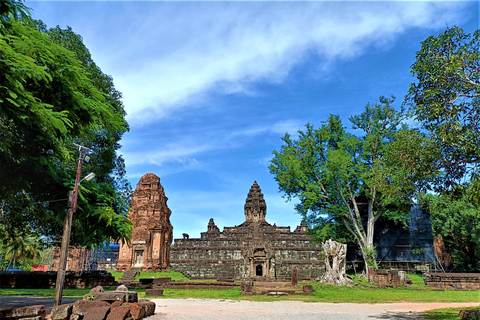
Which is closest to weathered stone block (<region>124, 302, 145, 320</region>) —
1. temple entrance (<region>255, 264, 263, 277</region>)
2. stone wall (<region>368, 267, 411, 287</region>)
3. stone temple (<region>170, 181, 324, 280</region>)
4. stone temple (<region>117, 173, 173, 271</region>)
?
stone wall (<region>368, 267, 411, 287</region>)

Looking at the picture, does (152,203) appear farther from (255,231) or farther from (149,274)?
(255,231)

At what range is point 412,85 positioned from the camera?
859 centimetres

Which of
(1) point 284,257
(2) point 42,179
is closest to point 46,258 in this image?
(1) point 284,257

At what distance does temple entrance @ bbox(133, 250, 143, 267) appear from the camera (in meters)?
30.7

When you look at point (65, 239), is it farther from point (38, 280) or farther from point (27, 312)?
point (38, 280)

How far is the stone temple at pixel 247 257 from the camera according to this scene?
99.9 feet

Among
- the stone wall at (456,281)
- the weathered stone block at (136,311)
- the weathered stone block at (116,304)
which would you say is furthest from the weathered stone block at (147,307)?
the stone wall at (456,281)

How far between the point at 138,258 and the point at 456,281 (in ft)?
83.6

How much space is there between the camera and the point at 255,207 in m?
43.0

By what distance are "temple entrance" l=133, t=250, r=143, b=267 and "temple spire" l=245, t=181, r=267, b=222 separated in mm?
16191

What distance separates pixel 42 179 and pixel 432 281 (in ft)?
73.2

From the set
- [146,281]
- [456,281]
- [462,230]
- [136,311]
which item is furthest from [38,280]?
[462,230]

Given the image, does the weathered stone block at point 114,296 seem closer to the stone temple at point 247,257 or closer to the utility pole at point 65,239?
the utility pole at point 65,239

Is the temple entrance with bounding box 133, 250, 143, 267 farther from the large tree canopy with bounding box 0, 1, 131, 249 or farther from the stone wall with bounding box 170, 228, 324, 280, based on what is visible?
the large tree canopy with bounding box 0, 1, 131, 249
